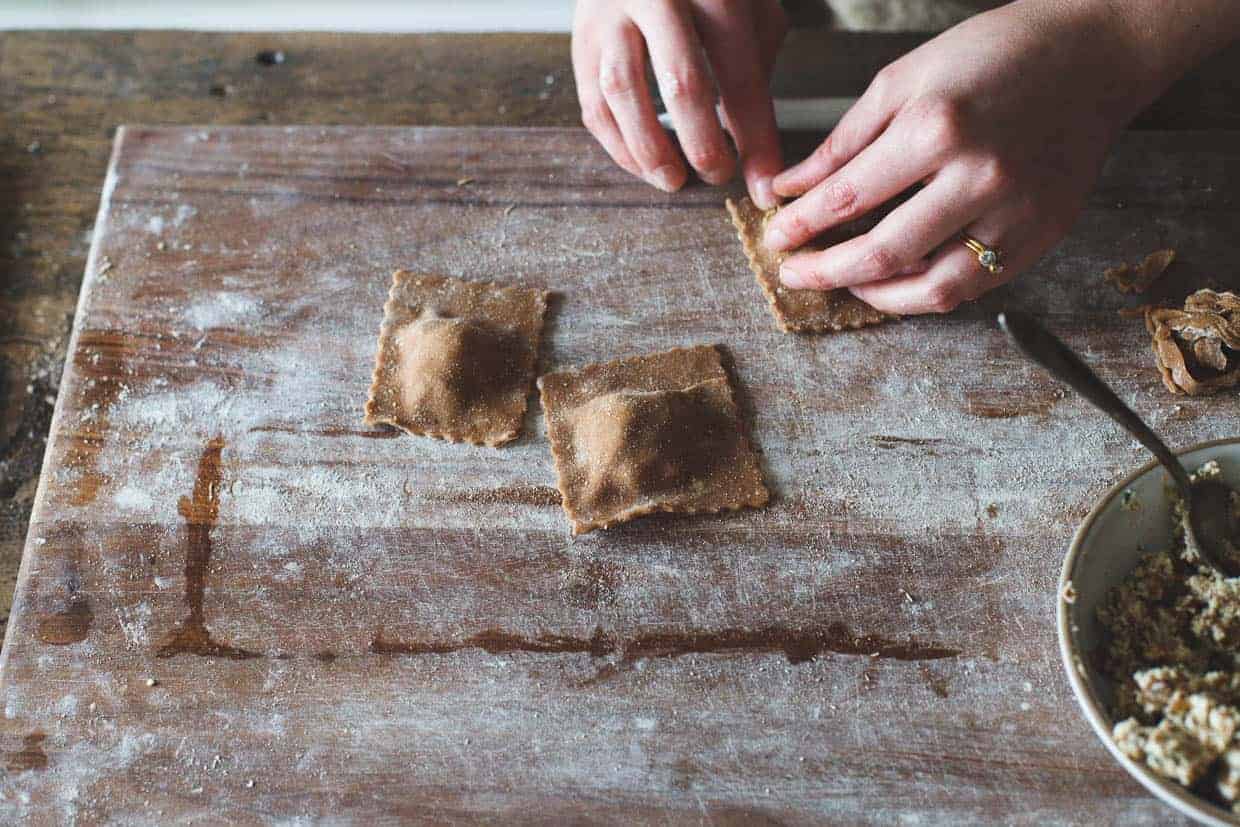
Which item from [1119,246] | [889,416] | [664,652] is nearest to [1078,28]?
[1119,246]

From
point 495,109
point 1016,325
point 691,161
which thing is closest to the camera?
point 1016,325

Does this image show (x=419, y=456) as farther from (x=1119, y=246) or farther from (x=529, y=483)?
(x=1119, y=246)

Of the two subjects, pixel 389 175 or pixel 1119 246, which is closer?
pixel 1119 246

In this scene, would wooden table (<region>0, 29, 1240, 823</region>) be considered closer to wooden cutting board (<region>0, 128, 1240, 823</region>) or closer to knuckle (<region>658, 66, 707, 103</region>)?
wooden cutting board (<region>0, 128, 1240, 823</region>)

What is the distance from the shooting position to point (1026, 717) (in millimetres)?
1524

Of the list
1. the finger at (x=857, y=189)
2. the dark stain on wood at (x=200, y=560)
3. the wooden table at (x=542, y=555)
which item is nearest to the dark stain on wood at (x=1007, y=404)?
the wooden table at (x=542, y=555)

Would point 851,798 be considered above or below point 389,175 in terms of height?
below

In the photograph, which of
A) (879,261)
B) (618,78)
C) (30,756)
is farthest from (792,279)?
(30,756)

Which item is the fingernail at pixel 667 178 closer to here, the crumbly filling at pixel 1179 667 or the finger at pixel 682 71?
the finger at pixel 682 71

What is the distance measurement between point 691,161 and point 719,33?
236mm

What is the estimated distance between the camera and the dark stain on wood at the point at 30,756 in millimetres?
1545

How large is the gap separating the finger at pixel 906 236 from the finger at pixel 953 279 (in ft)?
0.10

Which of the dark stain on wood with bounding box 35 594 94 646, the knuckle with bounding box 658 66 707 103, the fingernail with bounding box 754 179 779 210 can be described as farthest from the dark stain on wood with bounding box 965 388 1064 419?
the dark stain on wood with bounding box 35 594 94 646

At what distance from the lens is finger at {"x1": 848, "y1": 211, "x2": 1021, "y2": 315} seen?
1.66 metres
